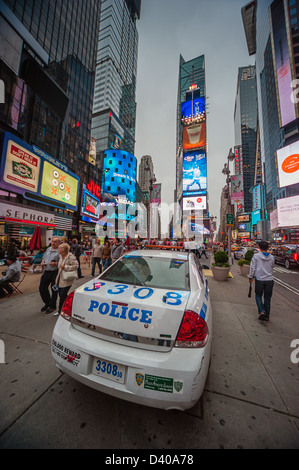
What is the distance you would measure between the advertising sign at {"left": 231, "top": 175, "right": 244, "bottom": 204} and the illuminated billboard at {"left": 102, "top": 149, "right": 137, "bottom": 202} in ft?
152

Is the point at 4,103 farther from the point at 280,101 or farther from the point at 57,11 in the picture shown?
the point at 280,101

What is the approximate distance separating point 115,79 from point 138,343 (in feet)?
342

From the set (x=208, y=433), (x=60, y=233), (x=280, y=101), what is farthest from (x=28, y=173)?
(x=280, y=101)

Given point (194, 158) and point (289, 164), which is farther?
point (194, 158)

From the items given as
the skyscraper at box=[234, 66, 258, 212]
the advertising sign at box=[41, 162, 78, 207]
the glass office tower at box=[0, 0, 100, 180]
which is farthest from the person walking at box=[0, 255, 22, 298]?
the skyscraper at box=[234, 66, 258, 212]

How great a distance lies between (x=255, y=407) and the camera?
1.96 m

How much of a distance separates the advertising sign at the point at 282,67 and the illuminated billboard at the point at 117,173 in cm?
4211

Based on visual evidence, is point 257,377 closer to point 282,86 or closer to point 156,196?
point 156,196

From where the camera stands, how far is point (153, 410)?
1.89m

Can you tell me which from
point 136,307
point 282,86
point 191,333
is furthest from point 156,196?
point 191,333

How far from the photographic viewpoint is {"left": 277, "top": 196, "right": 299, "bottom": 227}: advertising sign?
95.8 ft

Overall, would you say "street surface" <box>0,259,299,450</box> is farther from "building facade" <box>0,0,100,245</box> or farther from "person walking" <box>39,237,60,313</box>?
"building facade" <box>0,0,100,245</box>

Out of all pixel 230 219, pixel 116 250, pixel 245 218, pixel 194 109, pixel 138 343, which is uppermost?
pixel 194 109
